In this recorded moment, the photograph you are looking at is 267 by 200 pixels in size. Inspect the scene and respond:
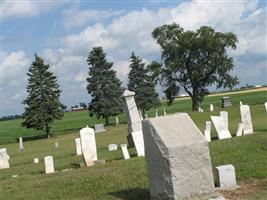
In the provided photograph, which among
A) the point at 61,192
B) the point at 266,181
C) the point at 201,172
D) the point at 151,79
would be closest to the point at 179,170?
the point at 201,172

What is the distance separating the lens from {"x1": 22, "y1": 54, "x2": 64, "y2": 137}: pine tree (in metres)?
60.5

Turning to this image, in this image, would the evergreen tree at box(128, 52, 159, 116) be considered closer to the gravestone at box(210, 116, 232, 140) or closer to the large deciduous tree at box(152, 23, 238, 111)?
the large deciduous tree at box(152, 23, 238, 111)

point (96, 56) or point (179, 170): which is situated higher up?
point (96, 56)

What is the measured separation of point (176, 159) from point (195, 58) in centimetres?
5721

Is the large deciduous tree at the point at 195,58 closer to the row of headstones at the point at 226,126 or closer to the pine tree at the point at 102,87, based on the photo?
the pine tree at the point at 102,87

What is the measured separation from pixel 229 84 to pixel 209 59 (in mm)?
3993

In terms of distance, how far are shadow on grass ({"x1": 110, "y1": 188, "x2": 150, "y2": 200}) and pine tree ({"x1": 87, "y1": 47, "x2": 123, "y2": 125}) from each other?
5256 cm

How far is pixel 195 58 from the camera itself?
66812mm

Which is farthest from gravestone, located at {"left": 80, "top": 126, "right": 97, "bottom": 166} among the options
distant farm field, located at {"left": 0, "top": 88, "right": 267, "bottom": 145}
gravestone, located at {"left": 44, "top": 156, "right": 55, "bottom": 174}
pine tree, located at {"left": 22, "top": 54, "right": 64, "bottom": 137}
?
pine tree, located at {"left": 22, "top": 54, "right": 64, "bottom": 137}

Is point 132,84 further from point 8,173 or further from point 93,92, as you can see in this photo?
point 8,173

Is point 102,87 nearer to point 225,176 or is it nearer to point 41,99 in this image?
point 41,99

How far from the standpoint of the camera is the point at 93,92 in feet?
218

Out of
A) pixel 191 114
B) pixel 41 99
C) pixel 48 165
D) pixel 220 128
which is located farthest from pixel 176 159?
pixel 41 99

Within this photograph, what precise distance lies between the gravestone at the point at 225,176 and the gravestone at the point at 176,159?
0.58m
